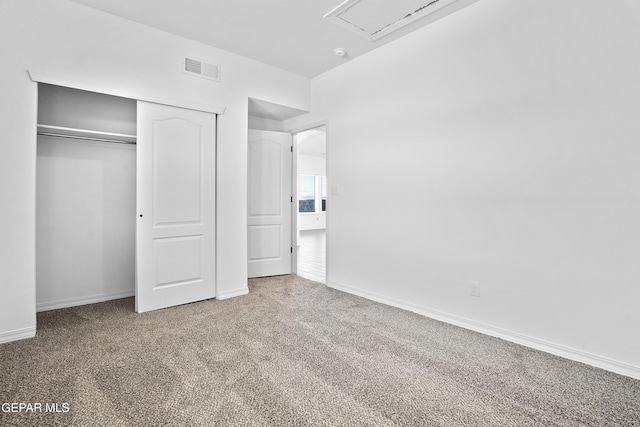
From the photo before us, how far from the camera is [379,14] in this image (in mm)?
2914

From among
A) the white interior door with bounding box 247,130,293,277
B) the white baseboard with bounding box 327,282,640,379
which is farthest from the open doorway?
the white baseboard with bounding box 327,282,640,379

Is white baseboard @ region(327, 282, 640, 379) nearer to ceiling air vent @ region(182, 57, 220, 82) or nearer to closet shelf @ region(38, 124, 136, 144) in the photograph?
ceiling air vent @ region(182, 57, 220, 82)

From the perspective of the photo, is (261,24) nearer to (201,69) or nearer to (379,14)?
(201,69)

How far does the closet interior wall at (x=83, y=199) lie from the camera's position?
3.15 m

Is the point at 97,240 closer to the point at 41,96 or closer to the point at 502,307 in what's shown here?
the point at 41,96

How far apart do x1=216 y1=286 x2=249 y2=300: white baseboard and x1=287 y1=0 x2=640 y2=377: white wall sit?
1.45 m

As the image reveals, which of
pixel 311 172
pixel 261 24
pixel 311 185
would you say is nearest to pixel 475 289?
pixel 261 24

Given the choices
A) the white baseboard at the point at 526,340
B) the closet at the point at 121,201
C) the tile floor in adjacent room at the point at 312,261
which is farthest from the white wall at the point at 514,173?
the closet at the point at 121,201

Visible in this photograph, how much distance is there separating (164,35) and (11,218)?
221 centimetres

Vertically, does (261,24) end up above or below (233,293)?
above

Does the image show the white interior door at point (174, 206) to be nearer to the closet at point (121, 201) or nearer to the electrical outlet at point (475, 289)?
the closet at point (121, 201)

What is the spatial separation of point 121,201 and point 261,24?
2.51 m

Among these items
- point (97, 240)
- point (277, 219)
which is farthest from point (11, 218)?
point (277, 219)

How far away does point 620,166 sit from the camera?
205 centimetres
